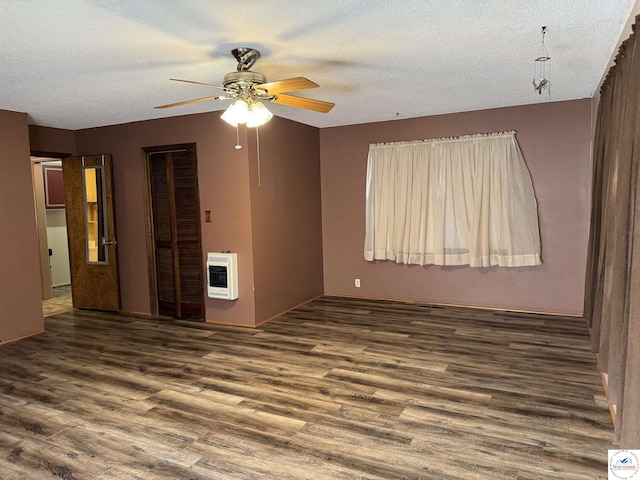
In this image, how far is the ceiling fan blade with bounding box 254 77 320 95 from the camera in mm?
2947

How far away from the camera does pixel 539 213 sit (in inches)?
208

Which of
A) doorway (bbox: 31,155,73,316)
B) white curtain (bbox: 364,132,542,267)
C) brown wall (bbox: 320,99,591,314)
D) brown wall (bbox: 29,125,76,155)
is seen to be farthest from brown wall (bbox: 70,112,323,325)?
doorway (bbox: 31,155,73,316)

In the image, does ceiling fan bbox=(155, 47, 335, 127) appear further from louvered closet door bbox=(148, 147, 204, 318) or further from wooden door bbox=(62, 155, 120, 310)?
wooden door bbox=(62, 155, 120, 310)

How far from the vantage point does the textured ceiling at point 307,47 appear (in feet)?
8.11

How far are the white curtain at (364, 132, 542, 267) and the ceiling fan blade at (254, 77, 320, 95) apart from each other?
299 centimetres

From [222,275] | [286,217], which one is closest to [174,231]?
[222,275]

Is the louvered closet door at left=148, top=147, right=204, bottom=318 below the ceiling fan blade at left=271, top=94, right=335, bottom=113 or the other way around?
below

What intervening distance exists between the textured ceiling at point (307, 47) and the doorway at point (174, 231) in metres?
0.88

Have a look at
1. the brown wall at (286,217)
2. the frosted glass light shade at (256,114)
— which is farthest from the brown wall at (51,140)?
the frosted glass light shade at (256,114)

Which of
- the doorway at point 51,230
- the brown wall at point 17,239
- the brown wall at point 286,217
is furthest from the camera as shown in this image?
the doorway at point 51,230

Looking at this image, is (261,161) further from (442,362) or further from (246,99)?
(442,362)

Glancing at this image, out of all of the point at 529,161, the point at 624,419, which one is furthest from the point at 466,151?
the point at 624,419

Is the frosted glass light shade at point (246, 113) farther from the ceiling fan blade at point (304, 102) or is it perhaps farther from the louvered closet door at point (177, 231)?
the louvered closet door at point (177, 231)

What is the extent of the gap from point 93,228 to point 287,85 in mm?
4043
